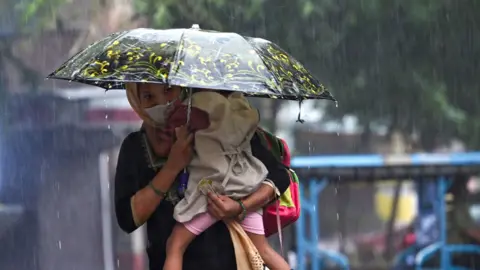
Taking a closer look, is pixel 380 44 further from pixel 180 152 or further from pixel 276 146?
pixel 180 152

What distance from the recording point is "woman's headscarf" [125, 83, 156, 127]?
246 cm

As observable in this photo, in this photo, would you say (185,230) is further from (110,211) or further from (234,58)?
(110,211)

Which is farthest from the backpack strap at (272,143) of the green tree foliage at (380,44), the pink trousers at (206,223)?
the green tree foliage at (380,44)

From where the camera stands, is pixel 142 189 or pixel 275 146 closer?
pixel 142 189

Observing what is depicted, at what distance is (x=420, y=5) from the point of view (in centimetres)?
788

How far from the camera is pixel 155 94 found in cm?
248

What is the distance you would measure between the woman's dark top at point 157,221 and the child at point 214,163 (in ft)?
0.15

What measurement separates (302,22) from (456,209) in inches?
100

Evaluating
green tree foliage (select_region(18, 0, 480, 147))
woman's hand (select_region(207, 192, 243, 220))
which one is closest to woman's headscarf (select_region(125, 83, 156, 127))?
woman's hand (select_region(207, 192, 243, 220))

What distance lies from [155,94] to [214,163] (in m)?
0.30

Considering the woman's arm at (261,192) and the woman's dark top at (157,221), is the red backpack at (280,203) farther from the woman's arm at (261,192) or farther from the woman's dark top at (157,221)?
the woman's dark top at (157,221)

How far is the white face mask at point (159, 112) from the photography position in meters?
2.45

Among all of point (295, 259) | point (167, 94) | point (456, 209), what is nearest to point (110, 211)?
point (295, 259)

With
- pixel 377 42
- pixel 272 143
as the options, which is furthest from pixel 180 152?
pixel 377 42
